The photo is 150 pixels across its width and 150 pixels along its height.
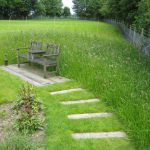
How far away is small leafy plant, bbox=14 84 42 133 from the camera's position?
5781mm

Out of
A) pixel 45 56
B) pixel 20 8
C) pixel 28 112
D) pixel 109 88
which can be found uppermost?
pixel 20 8

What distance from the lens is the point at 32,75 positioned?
1004 centimetres

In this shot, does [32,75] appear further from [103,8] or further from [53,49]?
[103,8]

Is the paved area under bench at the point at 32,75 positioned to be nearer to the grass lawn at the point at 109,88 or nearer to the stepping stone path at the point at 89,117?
the grass lawn at the point at 109,88

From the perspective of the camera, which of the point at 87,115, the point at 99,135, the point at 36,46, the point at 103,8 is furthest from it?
the point at 103,8

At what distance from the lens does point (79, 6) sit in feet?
326

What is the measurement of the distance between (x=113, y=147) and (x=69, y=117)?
152 cm

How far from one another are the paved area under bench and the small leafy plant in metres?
2.27

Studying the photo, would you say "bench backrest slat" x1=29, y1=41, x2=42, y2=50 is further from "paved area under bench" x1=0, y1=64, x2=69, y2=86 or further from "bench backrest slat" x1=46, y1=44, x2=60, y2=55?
"paved area under bench" x1=0, y1=64, x2=69, y2=86

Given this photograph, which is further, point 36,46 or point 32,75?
point 36,46

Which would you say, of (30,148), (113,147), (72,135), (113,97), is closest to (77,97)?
(113,97)

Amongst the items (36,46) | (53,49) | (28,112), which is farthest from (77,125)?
(36,46)

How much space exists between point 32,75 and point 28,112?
4.07 m

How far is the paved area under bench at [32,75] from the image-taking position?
9281 millimetres
